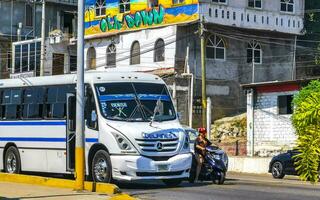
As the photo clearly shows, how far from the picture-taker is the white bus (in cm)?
1514

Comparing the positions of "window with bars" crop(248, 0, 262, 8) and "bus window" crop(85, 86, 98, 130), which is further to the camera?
"window with bars" crop(248, 0, 262, 8)

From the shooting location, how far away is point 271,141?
3234cm

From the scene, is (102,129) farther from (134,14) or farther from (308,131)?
(134,14)

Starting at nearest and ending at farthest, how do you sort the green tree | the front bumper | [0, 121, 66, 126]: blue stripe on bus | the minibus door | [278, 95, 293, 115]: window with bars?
the green tree, the front bumper, the minibus door, [0, 121, 66, 126]: blue stripe on bus, [278, 95, 293, 115]: window with bars

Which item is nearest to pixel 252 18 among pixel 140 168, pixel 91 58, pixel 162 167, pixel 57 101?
pixel 91 58

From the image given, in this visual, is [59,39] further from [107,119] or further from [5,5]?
[107,119]

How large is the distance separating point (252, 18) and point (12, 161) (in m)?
25.0

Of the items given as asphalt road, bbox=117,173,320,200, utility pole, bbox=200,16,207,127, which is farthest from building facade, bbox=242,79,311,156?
asphalt road, bbox=117,173,320,200

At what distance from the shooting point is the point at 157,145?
50.1ft

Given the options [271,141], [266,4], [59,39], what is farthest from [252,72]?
[59,39]

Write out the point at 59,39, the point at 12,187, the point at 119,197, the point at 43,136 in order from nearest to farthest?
the point at 119,197 → the point at 12,187 → the point at 43,136 → the point at 59,39

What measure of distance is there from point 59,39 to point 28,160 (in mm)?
31413

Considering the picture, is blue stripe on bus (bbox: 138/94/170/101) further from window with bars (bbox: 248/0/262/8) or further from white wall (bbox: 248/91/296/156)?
window with bars (bbox: 248/0/262/8)

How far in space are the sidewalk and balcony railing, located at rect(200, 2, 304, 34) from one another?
2454 centimetres
